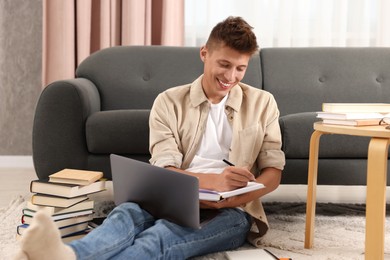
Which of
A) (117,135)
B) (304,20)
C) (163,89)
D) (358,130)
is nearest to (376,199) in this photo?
(358,130)

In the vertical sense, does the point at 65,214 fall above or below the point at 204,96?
below

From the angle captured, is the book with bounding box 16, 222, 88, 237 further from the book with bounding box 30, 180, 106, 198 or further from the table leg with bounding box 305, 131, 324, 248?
the table leg with bounding box 305, 131, 324, 248

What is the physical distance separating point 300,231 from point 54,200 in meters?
0.83

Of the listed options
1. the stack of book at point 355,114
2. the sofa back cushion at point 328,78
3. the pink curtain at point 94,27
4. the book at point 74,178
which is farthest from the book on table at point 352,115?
the pink curtain at point 94,27

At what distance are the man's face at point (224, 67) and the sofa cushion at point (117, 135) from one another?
1.94ft

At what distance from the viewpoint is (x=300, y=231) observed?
191cm

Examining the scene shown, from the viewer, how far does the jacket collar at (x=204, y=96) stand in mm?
1741

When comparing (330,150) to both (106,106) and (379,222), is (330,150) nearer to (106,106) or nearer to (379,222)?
(379,222)

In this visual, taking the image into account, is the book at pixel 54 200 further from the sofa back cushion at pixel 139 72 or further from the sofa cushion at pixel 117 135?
the sofa back cushion at pixel 139 72

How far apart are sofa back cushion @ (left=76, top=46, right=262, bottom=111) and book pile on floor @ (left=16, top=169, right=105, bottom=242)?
43.1 inches

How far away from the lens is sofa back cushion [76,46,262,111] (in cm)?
278

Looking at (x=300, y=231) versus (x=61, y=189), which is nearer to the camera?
(x=61, y=189)

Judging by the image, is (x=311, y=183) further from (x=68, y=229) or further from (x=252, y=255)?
(x=68, y=229)

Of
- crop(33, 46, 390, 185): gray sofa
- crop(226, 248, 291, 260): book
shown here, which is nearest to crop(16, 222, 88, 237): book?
crop(226, 248, 291, 260): book
